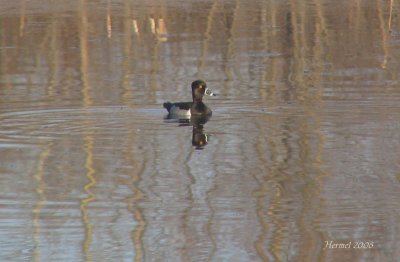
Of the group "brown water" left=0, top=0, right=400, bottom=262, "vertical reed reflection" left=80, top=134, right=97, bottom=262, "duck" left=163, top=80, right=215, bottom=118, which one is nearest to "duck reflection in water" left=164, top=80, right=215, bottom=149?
"duck" left=163, top=80, right=215, bottom=118

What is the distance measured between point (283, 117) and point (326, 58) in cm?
558

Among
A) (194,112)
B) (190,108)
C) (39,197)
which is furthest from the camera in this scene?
(190,108)

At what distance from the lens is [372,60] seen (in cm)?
1752

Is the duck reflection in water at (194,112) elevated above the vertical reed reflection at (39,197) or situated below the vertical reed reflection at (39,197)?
above

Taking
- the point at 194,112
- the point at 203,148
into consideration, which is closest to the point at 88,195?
the point at 203,148

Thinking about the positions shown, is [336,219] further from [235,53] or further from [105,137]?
[235,53]

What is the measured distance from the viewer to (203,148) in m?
11.1

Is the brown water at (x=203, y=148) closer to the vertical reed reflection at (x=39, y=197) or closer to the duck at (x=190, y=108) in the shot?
the vertical reed reflection at (x=39, y=197)

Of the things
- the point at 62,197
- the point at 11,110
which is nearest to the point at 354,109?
the point at 11,110

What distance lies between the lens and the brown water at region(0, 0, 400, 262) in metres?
7.81

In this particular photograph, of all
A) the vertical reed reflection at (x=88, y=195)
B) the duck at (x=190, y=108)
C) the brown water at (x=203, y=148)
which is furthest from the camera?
the duck at (x=190, y=108)

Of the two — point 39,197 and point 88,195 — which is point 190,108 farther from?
point 39,197

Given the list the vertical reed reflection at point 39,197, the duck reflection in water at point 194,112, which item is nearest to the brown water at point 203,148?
the vertical reed reflection at point 39,197

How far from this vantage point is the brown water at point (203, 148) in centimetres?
781
